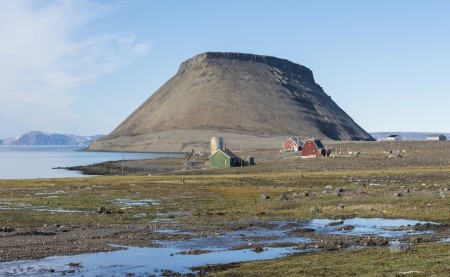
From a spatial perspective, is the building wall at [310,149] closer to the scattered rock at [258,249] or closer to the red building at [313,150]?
the red building at [313,150]

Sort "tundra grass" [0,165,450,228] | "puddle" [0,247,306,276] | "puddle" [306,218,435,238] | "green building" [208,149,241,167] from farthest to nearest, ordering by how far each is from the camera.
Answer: "green building" [208,149,241,167] < "tundra grass" [0,165,450,228] < "puddle" [306,218,435,238] < "puddle" [0,247,306,276]

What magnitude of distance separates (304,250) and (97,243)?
12078 mm

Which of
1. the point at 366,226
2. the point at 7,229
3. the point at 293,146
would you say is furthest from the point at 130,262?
the point at 293,146

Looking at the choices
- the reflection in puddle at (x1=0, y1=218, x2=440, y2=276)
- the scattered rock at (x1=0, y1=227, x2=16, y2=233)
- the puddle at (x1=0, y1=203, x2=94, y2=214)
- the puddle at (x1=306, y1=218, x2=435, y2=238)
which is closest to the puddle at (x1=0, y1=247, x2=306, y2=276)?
the reflection in puddle at (x1=0, y1=218, x2=440, y2=276)

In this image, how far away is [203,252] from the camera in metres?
31.2

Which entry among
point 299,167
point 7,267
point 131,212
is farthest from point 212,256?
point 299,167

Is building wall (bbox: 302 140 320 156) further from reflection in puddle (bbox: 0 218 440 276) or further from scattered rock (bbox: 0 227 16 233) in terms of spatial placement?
scattered rock (bbox: 0 227 16 233)

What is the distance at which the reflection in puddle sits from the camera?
1069 inches

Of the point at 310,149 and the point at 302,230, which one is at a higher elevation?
the point at 310,149

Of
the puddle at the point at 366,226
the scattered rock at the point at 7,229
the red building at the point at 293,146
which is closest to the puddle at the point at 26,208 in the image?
the scattered rock at the point at 7,229

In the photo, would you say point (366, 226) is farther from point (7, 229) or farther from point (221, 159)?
point (221, 159)

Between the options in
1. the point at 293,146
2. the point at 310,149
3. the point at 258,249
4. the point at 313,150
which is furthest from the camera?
the point at 293,146

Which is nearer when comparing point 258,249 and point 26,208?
point 258,249

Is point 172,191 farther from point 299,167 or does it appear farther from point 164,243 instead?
point 299,167
